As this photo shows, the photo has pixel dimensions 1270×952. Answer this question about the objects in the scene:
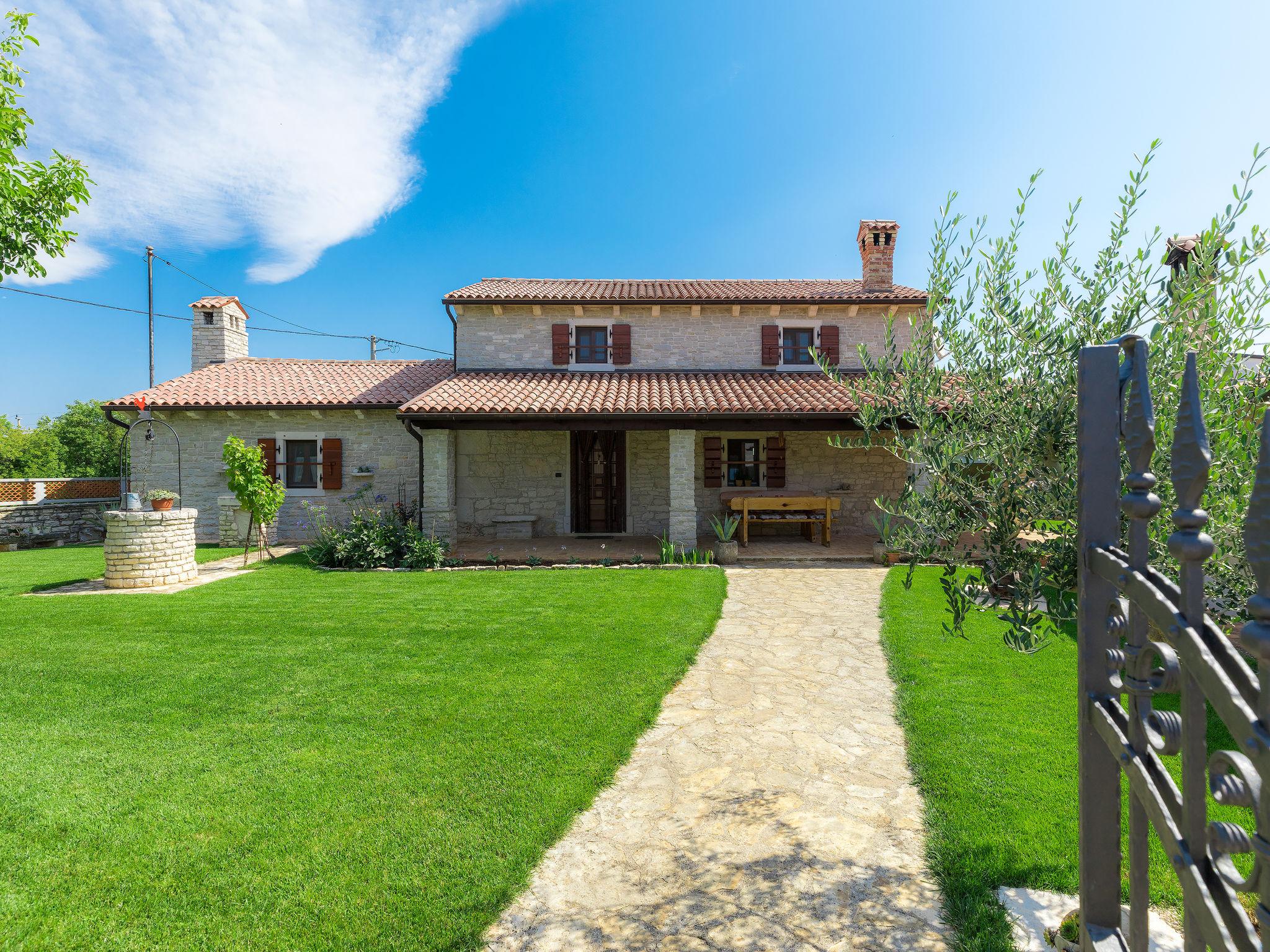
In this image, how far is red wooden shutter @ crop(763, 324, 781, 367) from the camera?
14.3 metres

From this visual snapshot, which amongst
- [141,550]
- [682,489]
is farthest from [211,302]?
[682,489]

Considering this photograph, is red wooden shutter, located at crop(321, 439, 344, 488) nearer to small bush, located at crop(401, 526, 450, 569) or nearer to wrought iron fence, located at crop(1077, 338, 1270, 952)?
small bush, located at crop(401, 526, 450, 569)

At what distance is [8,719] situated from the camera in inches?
178

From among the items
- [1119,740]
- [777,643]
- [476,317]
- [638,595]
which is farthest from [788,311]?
[1119,740]

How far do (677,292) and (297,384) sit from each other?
942 cm

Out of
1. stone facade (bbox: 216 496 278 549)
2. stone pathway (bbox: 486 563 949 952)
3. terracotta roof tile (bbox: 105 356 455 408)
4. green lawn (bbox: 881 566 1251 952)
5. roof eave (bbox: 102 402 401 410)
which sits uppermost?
terracotta roof tile (bbox: 105 356 455 408)

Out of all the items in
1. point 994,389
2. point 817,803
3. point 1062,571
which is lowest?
point 817,803

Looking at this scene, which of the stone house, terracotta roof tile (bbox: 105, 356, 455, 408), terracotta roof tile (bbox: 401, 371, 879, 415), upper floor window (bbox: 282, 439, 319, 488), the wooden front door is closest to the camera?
terracotta roof tile (bbox: 401, 371, 879, 415)

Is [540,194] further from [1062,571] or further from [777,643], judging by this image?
[1062,571]

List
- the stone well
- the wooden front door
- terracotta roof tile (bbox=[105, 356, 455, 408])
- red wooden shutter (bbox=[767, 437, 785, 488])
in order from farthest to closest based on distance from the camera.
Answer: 1. the wooden front door
2. red wooden shutter (bbox=[767, 437, 785, 488])
3. terracotta roof tile (bbox=[105, 356, 455, 408])
4. the stone well

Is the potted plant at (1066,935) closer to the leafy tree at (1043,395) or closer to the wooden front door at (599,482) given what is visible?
the leafy tree at (1043,395)

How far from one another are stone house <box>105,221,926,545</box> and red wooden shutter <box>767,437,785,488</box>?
0.09ft

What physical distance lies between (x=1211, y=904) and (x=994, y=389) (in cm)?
199

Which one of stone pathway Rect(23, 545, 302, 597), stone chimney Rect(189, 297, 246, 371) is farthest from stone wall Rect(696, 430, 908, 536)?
stone chimney Rect(189, 297, 246, 371)
